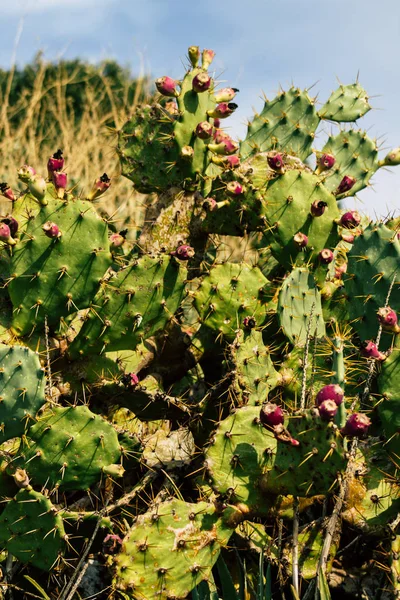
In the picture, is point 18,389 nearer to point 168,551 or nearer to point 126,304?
point 126,304

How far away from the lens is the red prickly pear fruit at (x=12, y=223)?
2525mm

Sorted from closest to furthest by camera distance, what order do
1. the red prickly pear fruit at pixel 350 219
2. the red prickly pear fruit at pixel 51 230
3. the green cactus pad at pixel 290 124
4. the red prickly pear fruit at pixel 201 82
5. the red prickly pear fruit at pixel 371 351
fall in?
the red prickly pear fruit at pixel 371 351
the red prickly pear fruit at pixel 51 230
the red prickly pear fruit at pixel 350 219
the red prickly pear fruit at pixel 201 82
the green cactus pad at pixel 290 124

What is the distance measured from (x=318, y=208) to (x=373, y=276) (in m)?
0.41

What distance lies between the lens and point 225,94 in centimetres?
315

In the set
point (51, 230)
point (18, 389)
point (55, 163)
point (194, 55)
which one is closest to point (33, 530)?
point (18, 389)

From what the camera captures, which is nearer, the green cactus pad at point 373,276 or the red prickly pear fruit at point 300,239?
the green cactus pad at point 373,276

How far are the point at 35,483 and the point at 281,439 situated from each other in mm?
842

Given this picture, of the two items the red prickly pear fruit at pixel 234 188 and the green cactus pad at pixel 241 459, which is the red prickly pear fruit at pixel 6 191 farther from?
the green cactus pad at pixel 241 459

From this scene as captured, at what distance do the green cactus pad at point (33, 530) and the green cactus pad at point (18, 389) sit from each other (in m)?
0.21

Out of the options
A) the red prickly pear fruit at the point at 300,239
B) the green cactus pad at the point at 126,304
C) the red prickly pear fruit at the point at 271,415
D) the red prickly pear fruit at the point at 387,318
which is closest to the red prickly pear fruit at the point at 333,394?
the red prickly pear fruit at the point at 271,415

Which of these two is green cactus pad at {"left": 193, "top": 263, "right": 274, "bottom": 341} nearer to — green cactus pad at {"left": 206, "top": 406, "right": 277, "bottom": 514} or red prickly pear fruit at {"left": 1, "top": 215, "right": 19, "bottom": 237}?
green cactus pad at {"left": 206, "top": 406, "right": 277, "bottom": 514}

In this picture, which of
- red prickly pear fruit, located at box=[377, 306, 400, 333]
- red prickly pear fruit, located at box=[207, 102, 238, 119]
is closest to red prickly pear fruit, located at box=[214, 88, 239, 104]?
red prickly pear fruit, located at box=[207, 102, 238, 119]

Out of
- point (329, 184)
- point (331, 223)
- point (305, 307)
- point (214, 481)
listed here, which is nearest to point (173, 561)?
point (214, 481)

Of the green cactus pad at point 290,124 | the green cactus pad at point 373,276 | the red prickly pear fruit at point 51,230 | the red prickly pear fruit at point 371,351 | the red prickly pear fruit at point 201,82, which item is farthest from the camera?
the green cactus pad at point 290,124
